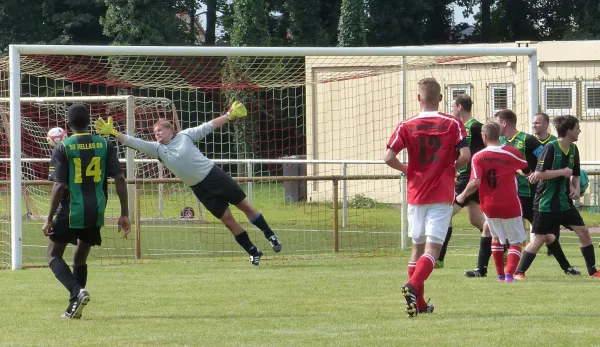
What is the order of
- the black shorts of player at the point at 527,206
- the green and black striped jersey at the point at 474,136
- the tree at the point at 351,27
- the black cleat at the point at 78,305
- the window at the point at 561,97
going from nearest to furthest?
1. the black cleat at the point at 78,305
2. the green and black striped jersey at the point at 474,136
3. the black shorts of player at the point at 527,206
4. the window at the point at 561,97
5. the tree at the point at 351,27

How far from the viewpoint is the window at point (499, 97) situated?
21.4 m

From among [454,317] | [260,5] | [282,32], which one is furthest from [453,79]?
[282,32]

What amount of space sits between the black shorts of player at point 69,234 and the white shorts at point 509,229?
154 inches

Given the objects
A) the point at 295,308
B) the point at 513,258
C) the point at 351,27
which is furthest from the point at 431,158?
the point at 351,27

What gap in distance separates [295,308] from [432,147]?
1.80 metres

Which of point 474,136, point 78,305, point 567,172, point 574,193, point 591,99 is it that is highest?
point 591,99

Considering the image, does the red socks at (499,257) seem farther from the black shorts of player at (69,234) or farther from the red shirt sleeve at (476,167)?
the black shorts of player at (69,234)

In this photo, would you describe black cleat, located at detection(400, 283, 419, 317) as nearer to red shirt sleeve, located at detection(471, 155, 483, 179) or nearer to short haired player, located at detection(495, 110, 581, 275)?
red shirt sleeve, located at detection(471, 155, 483, 179)

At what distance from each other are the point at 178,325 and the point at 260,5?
3092cm

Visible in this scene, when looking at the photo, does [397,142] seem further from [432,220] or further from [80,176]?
[80,176]

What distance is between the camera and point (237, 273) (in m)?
12.6

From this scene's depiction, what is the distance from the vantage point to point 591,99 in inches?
920

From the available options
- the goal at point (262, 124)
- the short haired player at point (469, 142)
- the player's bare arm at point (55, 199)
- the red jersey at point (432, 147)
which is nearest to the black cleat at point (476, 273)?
the short haired player at point (469, 142)

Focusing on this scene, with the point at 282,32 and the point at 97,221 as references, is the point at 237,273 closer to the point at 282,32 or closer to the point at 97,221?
the point at 97,221
